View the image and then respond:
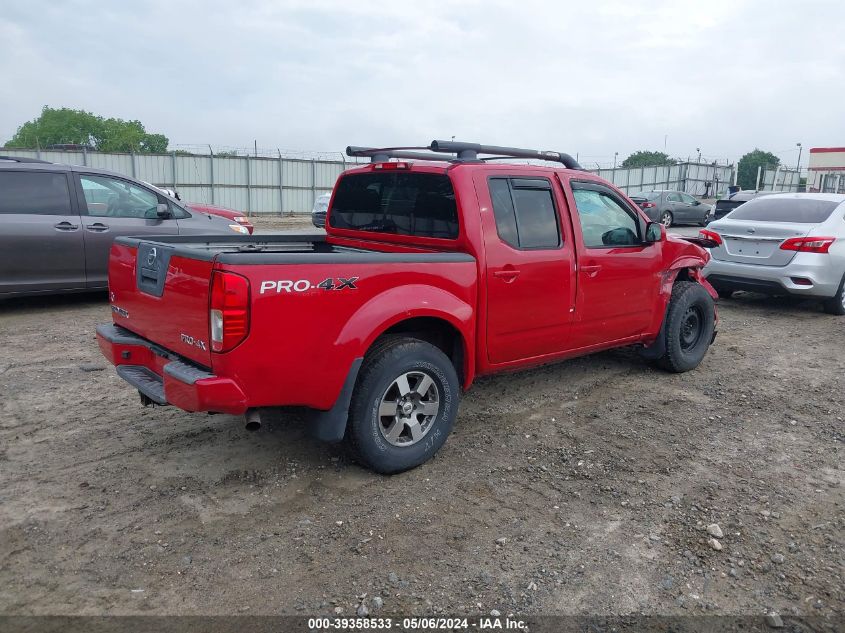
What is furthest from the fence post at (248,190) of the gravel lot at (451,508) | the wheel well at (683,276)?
the wheel well at (683,276)

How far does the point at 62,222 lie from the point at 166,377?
16.8 ft

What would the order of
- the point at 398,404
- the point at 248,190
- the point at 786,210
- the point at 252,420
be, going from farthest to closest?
the point at 248,190 → the point at 786,210 → the point at 398,404 → the point at 252,420

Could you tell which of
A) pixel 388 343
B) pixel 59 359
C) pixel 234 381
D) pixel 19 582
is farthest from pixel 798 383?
pixel 59 359

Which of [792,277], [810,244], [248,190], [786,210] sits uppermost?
[248,190]

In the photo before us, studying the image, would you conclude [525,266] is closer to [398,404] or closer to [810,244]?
[398,404]

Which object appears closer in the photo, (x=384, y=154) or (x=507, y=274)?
(x=507, y=274)

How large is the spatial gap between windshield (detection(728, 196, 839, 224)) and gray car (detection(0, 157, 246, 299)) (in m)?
7.52

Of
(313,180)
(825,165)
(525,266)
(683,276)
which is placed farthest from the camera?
(825,165)

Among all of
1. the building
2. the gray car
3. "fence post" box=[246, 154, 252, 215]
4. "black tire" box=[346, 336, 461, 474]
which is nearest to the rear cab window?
"black tire" box=[346, 336, 461, 474]

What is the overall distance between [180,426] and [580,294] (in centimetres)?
296

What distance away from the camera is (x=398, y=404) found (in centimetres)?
380

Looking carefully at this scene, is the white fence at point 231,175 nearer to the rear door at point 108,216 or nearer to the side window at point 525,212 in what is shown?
the rear door at point 108,216

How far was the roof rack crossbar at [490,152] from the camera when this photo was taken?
4449mm

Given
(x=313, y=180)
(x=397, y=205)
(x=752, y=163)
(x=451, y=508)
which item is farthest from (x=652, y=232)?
(x=752, y=163)
